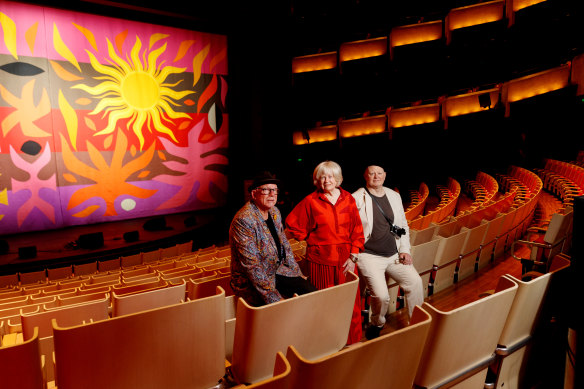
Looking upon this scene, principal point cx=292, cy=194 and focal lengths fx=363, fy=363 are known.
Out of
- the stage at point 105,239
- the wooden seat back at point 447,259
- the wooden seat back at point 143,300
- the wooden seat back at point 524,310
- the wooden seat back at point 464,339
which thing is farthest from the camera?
the stage at point 105,239

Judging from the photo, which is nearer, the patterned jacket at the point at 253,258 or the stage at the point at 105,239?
the patterned jacket at the point at 253,258

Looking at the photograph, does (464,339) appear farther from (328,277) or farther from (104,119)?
(104,119)

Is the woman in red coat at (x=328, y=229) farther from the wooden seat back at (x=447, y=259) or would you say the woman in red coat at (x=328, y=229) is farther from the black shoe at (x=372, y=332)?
the wooden seat back at (x=447, y=259)

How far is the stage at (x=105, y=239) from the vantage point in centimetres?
700

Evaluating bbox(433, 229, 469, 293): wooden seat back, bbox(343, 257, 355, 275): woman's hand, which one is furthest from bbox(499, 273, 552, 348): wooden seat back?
bbox(433, 229, 469, 293): wooden seat back

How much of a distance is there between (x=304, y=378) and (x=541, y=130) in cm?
1437

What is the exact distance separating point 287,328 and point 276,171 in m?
9.17

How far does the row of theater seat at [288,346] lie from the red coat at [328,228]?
2.19 feet

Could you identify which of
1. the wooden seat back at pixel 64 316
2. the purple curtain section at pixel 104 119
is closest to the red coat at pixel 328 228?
the wooden seat back at pixel 64 316

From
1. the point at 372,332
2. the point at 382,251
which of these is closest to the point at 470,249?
the point at 382,251

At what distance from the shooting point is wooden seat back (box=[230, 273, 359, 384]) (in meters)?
1.31

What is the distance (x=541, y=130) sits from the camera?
12.3 m

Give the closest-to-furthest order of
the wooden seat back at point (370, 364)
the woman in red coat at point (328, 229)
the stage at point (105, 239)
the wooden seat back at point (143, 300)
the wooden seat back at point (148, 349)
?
the wooden seat back at point (370, 364)
the wooden seat back at point (148, 349)
the wooden seat back at point (143, 300)
the woman in red coat at point (328, 229)
the stage at point (105, 239)

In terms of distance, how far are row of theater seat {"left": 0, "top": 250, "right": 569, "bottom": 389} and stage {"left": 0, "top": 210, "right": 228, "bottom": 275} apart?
6931mm
